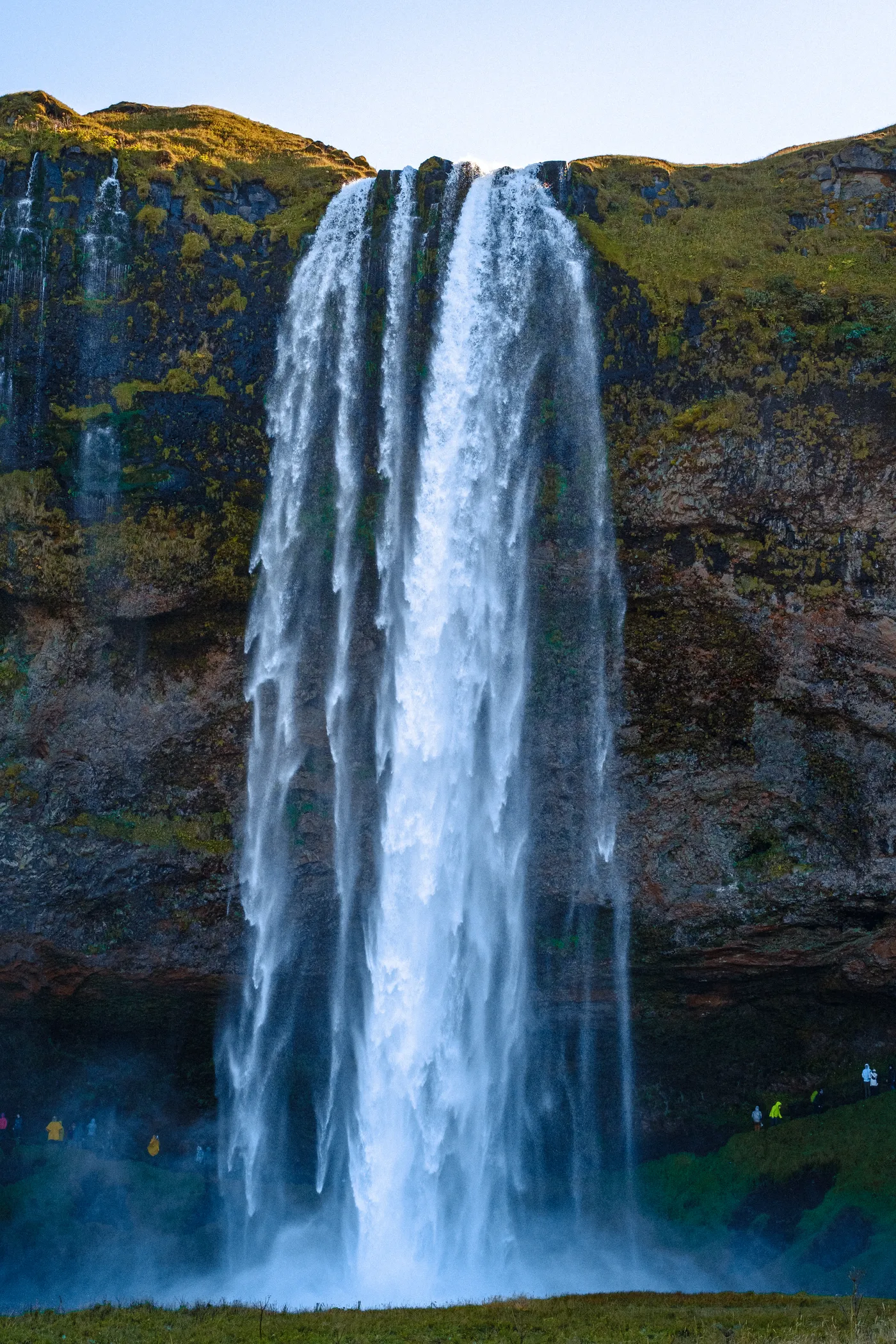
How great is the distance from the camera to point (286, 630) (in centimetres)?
3053

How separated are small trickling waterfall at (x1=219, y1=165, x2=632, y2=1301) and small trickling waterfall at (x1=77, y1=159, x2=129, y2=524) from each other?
406 centimetres

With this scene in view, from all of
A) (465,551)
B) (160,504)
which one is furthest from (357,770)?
(160,504)

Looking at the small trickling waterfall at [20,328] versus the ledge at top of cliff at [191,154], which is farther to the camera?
the ledge at top of cliff at [191,154]

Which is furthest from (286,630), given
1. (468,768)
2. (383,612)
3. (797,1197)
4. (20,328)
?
(797,1197)

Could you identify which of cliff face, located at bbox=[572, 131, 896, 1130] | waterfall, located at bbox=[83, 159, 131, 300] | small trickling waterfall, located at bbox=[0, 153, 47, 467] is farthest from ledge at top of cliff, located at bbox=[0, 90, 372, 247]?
cliff face, located at bbox=[572, 131, 896, 1130]

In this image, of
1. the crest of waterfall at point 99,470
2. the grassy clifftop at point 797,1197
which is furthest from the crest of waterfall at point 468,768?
the crest of waterfall at point 99,470

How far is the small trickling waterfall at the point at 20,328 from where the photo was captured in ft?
101

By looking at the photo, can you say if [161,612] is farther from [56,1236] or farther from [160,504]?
[56,1236]

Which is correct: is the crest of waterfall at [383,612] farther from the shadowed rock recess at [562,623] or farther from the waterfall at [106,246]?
the waterfall at [106,246]

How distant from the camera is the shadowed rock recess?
29.0 m

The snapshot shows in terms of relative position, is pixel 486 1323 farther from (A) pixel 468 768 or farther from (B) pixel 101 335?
(B) pixel 101 335

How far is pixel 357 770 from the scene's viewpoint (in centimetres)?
3023

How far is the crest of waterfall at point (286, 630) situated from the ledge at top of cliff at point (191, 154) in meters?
2.57

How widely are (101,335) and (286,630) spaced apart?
8707 mm
